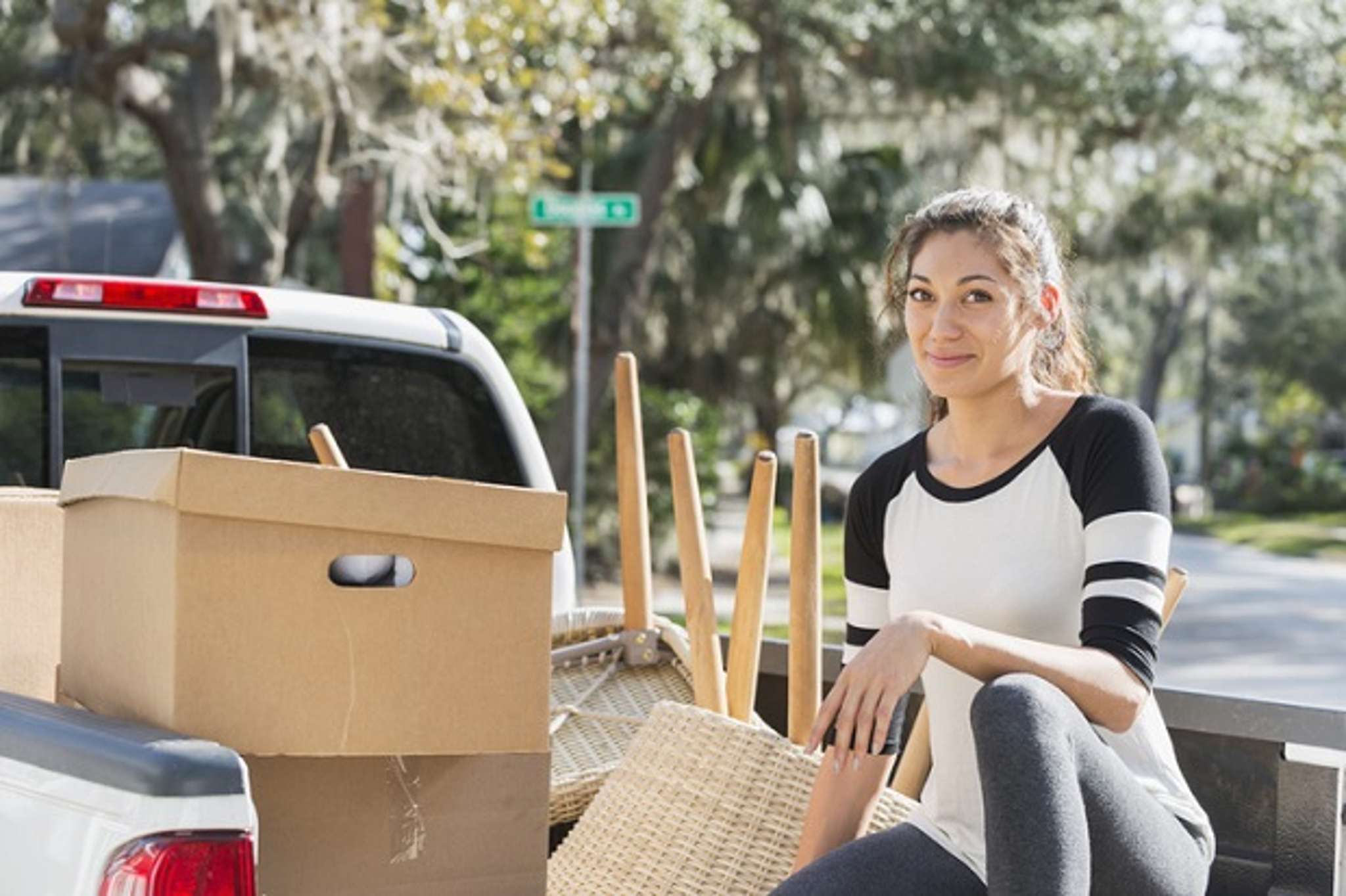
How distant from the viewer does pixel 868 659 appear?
225cm

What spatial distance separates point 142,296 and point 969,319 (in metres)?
1.61

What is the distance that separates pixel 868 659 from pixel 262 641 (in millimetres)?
723

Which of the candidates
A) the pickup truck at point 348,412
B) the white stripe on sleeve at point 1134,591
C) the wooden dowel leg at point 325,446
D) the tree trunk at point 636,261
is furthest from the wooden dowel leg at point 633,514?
the tree trunk at point 636,261

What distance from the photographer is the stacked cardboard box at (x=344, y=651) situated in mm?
2033

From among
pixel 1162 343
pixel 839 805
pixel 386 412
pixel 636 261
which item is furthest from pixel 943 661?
pixel 1162 343

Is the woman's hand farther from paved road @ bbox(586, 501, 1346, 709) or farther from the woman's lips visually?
paved road @ bbox(586, 501, 1346, 709)

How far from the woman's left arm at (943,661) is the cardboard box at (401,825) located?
40cm

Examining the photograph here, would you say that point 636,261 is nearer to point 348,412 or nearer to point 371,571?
point 348,412

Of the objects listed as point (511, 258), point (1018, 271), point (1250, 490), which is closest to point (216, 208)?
point (511, 258)

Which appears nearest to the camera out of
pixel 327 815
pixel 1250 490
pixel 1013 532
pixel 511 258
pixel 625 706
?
pixel 327 815

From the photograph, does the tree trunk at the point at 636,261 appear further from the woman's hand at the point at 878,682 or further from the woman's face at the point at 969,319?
the woman's hand at the point at 878,682

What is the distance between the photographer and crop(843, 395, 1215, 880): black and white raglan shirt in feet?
7.76

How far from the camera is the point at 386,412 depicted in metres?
3.70

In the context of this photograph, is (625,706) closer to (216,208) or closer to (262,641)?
(262,641)
